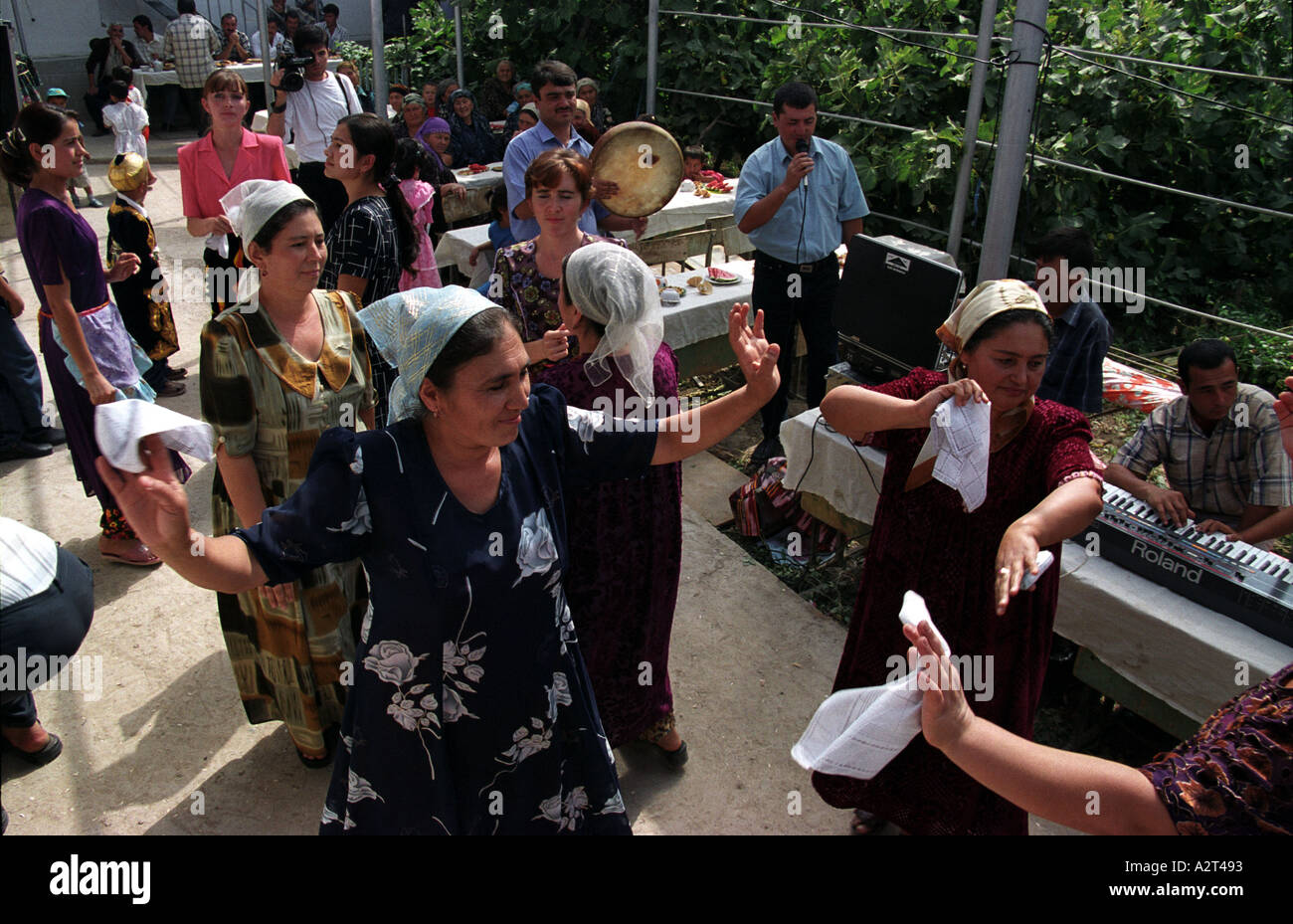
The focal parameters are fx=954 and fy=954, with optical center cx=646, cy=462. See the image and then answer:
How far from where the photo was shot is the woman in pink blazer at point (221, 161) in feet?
15.4

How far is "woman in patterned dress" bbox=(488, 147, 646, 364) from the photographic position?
3.49 metres

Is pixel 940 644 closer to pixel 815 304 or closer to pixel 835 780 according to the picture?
pixel 835 780

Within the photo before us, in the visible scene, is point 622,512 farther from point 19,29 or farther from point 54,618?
point 19,29

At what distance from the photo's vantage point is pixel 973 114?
5.87 metres

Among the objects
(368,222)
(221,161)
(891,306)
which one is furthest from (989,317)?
(221,161)

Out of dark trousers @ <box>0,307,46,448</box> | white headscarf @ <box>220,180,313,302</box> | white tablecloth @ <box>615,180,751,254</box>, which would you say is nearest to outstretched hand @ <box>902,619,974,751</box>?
white headscarf @ <box>220,180,313,302</box>

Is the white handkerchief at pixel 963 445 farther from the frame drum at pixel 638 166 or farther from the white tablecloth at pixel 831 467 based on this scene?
the frame drum at pixel 638 166

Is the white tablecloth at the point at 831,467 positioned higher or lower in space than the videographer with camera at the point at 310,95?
lower

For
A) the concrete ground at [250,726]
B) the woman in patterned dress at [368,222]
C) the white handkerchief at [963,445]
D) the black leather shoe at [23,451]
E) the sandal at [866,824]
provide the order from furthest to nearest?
1. the black leather shoe at [23,451]
2. the woman in patterned dress at [368,222]
3. the concrete ground at [250,726]
4. the sandal at [866,824]
5. the white handkerchief at [963,445]

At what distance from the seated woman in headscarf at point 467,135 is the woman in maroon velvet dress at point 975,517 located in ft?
25.3

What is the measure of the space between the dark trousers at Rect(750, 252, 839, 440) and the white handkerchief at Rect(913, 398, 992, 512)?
289 cm

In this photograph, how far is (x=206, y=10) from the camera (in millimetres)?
16266

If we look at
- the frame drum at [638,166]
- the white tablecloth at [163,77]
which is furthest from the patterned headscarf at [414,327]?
the white tablecloth at [163,77]
